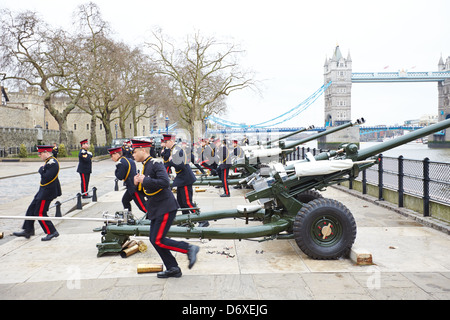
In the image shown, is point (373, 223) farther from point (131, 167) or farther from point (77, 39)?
point (77, 39)

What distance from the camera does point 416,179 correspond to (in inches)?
324

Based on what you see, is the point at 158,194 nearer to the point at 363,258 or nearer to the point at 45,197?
the point at 363,258

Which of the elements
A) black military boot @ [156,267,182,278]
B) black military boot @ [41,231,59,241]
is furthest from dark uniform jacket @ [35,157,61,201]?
black military boot @ [156,267,182,278]

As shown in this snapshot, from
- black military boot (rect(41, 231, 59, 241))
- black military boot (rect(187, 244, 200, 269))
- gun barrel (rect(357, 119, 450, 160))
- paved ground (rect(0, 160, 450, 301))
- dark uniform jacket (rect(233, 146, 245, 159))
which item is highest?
gun barrel (rect(357, 119, 450, 160))

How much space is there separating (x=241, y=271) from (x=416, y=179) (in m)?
4.90

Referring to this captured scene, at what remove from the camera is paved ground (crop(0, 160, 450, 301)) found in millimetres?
4441

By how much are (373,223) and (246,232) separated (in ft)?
11.3

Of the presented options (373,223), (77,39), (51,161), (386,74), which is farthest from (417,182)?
(386,74)

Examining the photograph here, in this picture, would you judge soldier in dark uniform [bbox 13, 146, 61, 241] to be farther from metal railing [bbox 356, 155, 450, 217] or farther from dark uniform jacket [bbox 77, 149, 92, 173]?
metal railing [bbox 356, 155, 450, 217]

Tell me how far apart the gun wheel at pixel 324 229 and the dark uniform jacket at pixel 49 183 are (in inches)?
173

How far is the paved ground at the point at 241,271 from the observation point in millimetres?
4441

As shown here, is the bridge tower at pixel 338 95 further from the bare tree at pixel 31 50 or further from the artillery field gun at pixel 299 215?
the artillery field gun at pixel 299 215

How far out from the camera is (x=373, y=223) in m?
7.73

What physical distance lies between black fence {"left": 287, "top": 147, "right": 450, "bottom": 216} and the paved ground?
2.50 ft
